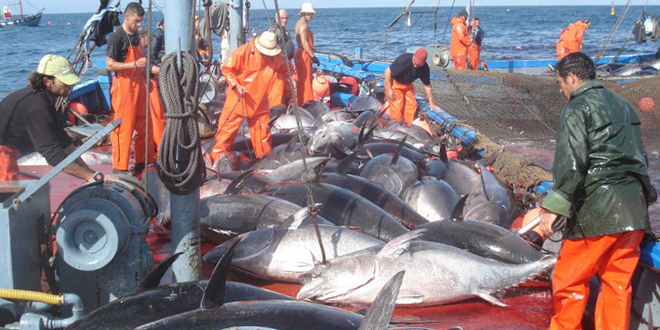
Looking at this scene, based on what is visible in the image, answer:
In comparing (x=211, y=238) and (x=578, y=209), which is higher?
(x=578, y=209)

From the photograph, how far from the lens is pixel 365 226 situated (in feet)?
14.9

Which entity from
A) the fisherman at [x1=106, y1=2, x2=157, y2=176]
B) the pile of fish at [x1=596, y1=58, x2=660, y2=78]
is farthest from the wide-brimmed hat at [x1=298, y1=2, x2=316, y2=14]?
Answer: the pile of fish at [x1=596, y1=58, x2=660, y2=78]

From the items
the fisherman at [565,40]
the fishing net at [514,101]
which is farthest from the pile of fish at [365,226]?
the fisherman at [565,40]

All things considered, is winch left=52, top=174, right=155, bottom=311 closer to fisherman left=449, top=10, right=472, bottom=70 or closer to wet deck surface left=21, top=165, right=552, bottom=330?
wet deck surface left=21, top=165, right=552, bottom=330

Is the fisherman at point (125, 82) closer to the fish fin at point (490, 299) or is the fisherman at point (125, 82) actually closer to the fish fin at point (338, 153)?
the fish fin at point (338, 153)

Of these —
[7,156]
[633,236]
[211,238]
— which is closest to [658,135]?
[633,236]

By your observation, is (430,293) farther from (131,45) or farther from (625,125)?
(131,45)

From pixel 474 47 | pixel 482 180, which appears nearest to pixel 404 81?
pixel 482 180

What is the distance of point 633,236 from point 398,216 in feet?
6.61

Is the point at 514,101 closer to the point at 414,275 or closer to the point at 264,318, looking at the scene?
the point at 414,275

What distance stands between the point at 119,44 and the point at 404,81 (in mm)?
4265

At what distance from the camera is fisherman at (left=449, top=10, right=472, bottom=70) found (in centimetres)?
1540

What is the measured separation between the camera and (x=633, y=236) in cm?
332

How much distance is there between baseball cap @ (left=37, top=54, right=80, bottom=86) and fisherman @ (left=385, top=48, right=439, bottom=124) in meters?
5.63
